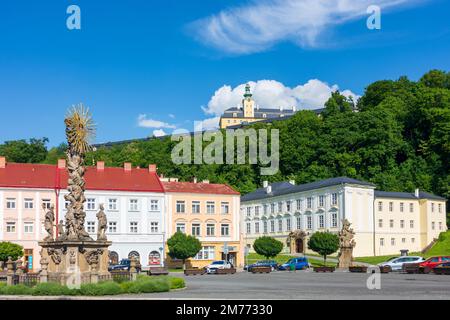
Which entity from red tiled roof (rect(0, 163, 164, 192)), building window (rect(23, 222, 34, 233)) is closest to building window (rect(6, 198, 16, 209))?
red tiled roof (rect(0, 163, 164, 192))

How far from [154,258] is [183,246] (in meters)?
5.87

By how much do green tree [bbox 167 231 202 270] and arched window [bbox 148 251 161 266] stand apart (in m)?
3.40

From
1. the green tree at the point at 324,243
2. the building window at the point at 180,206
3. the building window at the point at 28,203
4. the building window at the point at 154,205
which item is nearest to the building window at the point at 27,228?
the building window at the point at 28,203

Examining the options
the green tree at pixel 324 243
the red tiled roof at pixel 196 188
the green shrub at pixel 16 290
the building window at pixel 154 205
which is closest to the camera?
the green shrub at pixel 16 290

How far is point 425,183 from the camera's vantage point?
9406 centimetres

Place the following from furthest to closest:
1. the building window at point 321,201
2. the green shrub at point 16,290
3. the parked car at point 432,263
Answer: the building window at point 321,201 < the parked car at point 432,263 < the green shrub at point 16,290

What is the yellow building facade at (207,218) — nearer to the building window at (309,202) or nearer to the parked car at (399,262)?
the building window at (309,202)

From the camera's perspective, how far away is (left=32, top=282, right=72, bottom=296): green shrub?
2778 centimetres

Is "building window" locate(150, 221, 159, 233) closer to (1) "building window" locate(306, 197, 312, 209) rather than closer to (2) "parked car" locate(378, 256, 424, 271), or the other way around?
(1) "building window" locate(306, 197, 312, 209)

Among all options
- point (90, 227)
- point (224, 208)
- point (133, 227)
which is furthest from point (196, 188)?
point (90, 227)

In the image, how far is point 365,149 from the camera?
99.2m

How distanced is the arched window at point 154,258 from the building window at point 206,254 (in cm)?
391

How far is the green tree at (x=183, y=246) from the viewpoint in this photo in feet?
216

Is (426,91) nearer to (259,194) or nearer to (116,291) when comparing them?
(259,194)
